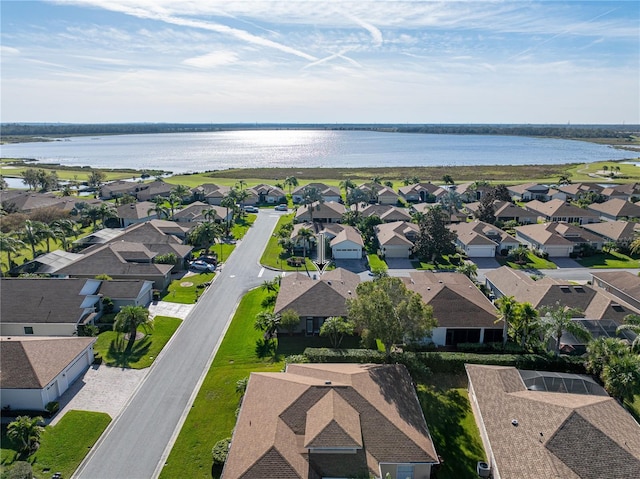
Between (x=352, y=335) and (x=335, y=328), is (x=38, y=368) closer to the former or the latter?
(x=335, y=328)

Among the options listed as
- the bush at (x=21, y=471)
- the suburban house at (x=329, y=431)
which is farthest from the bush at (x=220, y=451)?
the bush at (x=21, y=471)

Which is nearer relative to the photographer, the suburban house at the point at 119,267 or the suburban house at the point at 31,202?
the suburban house at the point at 119,267

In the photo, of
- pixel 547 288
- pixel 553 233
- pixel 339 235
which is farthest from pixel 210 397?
pixel 553 233

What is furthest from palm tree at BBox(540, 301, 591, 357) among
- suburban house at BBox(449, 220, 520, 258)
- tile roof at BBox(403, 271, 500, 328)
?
suburban house at BBox(449, 220, 520, 258)

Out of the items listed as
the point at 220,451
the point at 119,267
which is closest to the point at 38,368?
the point at 220,451

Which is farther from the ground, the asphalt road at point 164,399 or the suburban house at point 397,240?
the suburban house at point 397,240

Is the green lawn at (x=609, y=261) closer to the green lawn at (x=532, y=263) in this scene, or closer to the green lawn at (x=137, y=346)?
the green lawn at (x=532, y=263)
